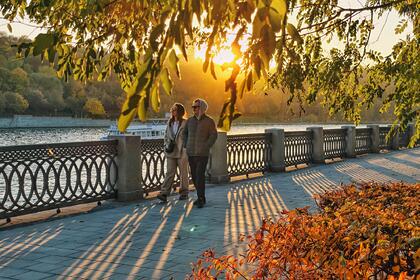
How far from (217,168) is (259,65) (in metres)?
10.9

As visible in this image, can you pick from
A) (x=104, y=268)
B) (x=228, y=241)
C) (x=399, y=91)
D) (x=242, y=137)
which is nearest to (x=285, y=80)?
(x=399, y=91)

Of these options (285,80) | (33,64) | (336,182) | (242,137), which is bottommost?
(336,182)

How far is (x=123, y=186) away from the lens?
10.4 metres

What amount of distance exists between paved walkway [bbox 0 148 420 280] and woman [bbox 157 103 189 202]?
400 millimetres

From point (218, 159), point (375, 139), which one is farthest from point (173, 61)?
point (375, 139)

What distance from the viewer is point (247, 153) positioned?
14508 mm

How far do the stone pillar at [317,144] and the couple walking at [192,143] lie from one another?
8.84m

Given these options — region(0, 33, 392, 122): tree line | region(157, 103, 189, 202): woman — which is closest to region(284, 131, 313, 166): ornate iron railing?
region(157, 103, 189, 202): woman

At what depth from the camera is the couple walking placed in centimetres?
963

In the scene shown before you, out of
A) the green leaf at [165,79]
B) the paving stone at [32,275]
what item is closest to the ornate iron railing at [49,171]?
the paving stone at [32,275]

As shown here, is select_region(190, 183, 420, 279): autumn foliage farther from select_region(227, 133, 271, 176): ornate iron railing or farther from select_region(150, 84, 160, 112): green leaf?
select_region(227, 133, 271, 176): ornate iron railing

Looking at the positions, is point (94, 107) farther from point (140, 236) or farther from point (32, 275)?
point (32, 275)

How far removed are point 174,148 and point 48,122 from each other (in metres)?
101

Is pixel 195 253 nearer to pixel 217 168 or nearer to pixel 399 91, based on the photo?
pixel 399 91
